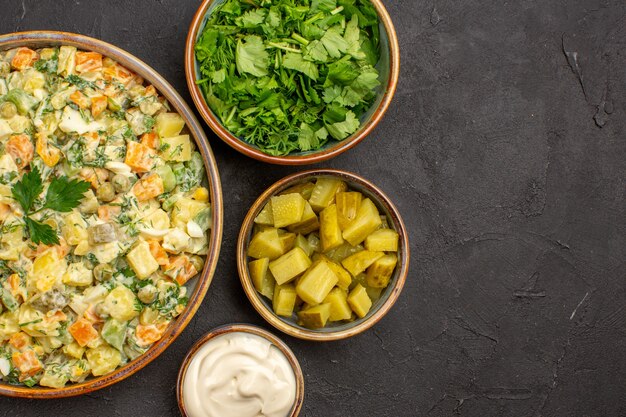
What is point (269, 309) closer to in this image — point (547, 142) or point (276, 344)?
point (276, 344)

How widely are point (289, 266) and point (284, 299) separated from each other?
0.19 metres

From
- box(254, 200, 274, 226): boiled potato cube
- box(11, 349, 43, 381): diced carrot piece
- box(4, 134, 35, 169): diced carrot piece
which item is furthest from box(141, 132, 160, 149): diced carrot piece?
box(11, 349, 43, 381): diced carrot piece

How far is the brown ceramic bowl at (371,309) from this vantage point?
11.2ft

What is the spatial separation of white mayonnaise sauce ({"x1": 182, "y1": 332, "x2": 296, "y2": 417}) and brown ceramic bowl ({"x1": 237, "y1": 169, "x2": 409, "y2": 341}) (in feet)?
0.64

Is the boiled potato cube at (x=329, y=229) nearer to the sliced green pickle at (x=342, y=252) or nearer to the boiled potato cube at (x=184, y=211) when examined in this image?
the sliced green pickle at (x=342, y=252)

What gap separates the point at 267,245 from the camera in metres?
3.40

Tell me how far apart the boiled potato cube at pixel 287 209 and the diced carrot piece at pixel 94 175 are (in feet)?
2.84

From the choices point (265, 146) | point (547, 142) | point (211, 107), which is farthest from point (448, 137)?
point (211, 107)

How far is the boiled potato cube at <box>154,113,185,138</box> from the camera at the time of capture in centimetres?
324

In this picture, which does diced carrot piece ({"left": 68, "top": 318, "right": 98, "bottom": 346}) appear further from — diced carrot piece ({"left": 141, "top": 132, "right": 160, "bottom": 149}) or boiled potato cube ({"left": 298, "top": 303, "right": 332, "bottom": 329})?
boiled potato cube ({"left": 298, "top": 303, "right": 332, "bottom": 329})

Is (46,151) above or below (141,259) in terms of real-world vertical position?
Answer: above

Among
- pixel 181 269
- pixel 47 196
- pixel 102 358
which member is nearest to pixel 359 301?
pixel 181 269

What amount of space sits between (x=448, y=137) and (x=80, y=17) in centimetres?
221

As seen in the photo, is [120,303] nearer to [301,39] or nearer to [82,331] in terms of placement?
[82,331]
